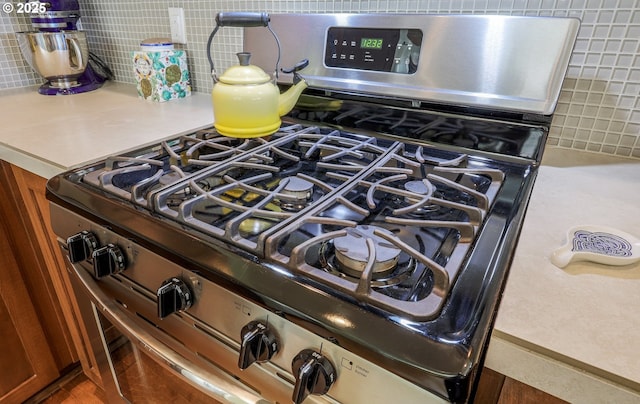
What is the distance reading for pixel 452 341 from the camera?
1.28ft

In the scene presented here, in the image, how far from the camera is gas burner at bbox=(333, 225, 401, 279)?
499mm

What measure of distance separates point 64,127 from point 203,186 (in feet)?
1.92

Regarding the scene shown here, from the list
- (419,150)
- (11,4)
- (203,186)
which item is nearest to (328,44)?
(419,150)

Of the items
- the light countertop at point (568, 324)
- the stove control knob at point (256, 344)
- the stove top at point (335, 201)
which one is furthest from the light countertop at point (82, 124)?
the light countertop at point (568, 324)

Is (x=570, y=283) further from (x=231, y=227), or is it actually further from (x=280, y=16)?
(x=280, y=16)

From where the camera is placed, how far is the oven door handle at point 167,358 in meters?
0.58

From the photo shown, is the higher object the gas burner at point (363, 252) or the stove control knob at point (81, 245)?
the gas burner at point (363, 252)

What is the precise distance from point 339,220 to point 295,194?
13 cm

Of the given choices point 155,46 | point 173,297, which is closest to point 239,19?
point 155,46

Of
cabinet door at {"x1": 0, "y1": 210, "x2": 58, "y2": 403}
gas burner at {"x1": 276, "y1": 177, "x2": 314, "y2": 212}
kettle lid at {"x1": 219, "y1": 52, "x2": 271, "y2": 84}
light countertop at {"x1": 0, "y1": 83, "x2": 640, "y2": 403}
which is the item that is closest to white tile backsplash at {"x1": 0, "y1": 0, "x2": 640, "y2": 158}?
light countertop at {"x1": 0, "y1": 83, "x2": 640, "y2": 403}

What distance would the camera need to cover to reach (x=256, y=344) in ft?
1.62

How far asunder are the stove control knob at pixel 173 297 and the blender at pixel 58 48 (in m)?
1.22

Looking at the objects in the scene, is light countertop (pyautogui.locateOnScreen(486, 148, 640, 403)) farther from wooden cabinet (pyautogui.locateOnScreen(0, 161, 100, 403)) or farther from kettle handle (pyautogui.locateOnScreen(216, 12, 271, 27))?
wooden cabinet (pyautogui.locateOnScreen(0, 161, 100, 403))

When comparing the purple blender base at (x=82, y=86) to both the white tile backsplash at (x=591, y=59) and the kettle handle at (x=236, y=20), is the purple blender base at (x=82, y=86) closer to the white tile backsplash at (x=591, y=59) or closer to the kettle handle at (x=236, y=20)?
the white tile backsplash at (x=591, y=59)
